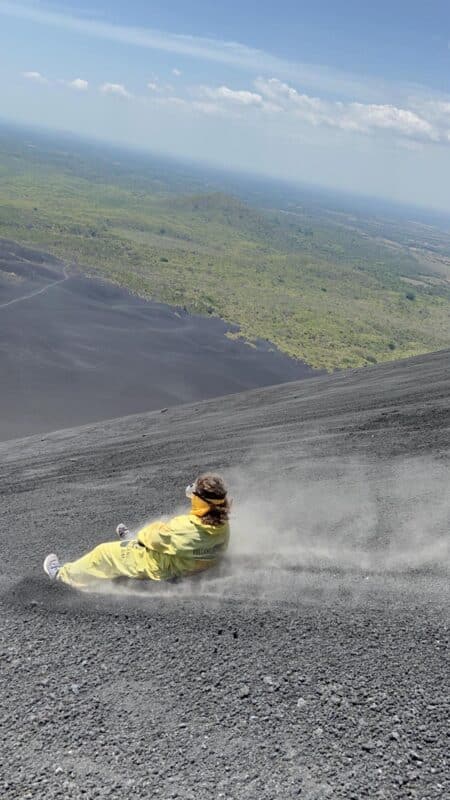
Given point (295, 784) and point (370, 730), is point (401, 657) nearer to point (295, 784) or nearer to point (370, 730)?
point (370, 730)

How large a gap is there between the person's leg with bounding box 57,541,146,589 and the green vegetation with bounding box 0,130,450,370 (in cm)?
4317

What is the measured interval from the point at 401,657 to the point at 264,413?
11.9 meters

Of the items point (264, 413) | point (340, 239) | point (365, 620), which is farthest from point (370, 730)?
point (340, 239)

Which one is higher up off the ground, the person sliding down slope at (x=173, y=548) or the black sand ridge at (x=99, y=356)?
the person sliding down slope at (x=173, y=548)

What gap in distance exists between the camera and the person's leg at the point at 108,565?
644 cm

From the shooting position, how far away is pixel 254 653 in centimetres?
554

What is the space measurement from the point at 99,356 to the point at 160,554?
1344 inches

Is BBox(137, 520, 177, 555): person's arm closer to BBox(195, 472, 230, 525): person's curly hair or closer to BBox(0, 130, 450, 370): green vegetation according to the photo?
BBox(195, 472, 230, 525): person's curly hair

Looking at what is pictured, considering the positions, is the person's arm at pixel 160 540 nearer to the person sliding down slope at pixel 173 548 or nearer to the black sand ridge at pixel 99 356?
the person sliding down slope at pixel 173 548

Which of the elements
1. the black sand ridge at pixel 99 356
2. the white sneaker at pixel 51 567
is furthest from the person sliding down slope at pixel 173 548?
the black sand ridge at pixel 99 356

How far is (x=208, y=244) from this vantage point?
113 meters

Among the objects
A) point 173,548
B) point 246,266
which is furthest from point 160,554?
point 246,266

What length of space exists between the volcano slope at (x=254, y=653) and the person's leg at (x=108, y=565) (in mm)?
180

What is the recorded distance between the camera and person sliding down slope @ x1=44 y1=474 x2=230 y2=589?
618 cm
